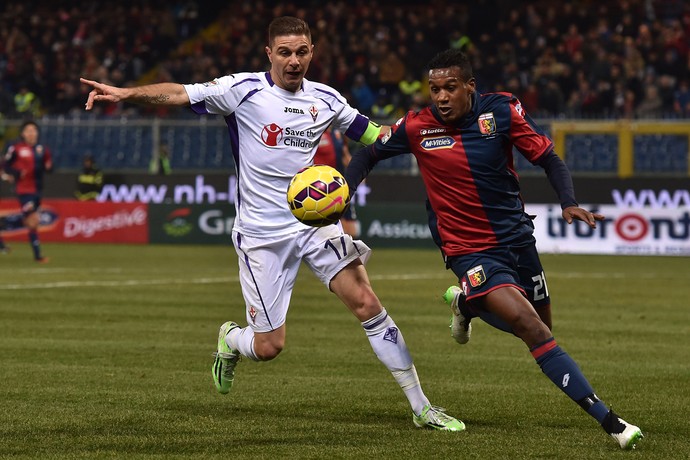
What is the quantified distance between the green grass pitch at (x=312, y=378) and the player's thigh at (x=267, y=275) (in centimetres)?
63

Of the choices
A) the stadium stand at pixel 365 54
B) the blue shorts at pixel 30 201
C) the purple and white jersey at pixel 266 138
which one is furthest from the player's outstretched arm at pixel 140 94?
the stadium stand at pixel 365 54

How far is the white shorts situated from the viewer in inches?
309

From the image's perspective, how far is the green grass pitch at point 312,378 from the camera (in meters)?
7.02

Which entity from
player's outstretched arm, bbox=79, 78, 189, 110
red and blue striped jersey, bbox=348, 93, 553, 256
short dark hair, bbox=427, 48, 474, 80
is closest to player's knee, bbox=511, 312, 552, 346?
red and blue striped jersey, bbox=348, 93, 553, 256

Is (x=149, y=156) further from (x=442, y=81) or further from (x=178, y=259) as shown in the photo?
(x=442, y=81)

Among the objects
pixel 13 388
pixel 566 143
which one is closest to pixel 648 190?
pixel 566 143

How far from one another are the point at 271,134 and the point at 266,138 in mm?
40

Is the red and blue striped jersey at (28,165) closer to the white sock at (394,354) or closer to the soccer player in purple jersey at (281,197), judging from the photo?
the soccer player in purple jersey at (281,197)

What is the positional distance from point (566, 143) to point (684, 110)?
2.54 metres

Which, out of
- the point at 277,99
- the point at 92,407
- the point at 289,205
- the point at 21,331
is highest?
the point at 277,99

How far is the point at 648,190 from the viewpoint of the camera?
2484 cm

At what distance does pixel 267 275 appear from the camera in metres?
8.02

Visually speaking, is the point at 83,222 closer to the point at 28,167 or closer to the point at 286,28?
the point at 28,167

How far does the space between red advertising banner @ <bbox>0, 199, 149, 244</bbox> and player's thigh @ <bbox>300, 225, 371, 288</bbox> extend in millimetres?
20440
